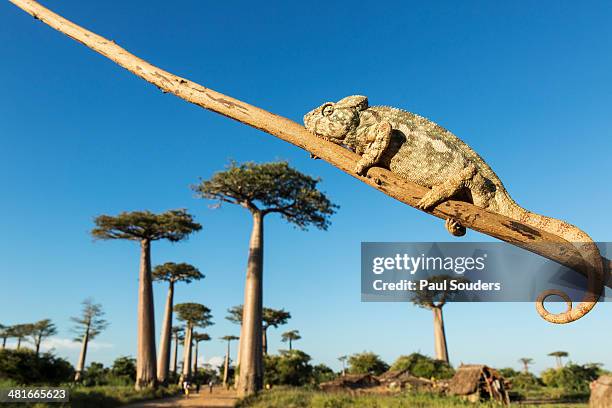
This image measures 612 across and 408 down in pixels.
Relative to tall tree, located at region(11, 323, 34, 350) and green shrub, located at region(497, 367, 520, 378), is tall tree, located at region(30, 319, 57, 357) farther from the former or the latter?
green shrub, located at region(497, 367, 520, 378)

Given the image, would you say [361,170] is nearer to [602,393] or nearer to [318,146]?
[318,146]

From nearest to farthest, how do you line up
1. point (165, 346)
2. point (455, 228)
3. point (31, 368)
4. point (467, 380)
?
point (455, 228)
point (467, 380)
point (31, 368)
point (165, 346)

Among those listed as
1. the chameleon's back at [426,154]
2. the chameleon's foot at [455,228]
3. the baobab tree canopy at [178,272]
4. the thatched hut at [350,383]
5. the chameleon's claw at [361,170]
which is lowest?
the thatched hut at [350,383]

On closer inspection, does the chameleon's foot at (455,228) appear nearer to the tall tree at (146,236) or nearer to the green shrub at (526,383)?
the tall tree at (146,236)

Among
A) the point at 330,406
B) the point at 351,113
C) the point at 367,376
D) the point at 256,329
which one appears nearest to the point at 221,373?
the point at 367,376

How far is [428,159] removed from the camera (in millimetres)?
3082

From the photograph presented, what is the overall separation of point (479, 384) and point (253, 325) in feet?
32.0

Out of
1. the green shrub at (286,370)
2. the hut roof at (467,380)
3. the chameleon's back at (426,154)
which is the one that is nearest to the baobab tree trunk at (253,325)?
the hut roof at (467,380)

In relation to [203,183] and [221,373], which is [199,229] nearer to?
[203,183]

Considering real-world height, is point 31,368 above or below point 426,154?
below

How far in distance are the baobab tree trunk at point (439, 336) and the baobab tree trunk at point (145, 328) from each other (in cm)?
1890

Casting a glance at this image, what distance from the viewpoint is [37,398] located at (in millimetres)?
12961

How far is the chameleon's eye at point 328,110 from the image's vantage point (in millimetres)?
3305

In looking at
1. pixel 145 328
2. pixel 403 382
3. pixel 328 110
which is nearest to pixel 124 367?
pixel 145 328
